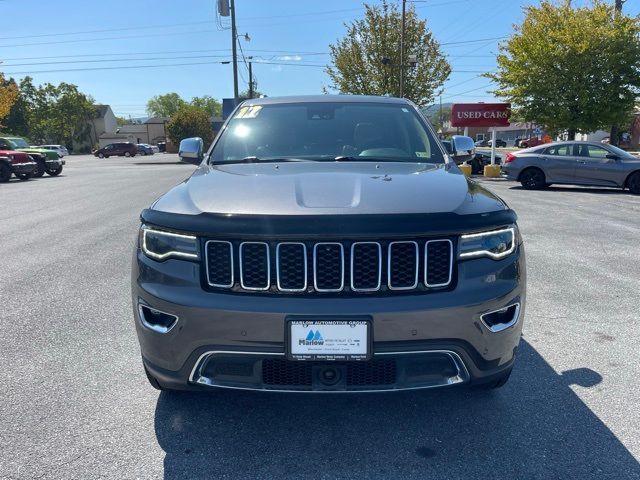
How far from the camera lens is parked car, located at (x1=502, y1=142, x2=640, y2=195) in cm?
1408

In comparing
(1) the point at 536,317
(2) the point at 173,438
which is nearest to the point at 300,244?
(2) the point at 173,438

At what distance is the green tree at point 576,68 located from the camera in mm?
19047

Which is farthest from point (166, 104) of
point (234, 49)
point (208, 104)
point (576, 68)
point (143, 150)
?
point (576, 68)

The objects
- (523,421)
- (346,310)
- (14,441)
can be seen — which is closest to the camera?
(346,310)

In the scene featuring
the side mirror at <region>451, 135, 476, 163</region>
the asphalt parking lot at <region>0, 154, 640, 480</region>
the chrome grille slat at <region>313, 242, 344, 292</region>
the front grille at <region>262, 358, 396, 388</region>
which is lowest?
the asphalt parking lot at <region>0, 154, 640, 480</region>

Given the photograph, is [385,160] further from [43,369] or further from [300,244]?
[43,369]

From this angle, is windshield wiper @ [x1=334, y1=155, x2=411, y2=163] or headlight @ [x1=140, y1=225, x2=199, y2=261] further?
windshield wiper @ [x1=334, y1=155, x2=411, y2=163]

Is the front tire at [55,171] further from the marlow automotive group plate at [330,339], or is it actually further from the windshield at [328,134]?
the marlow automotive group plate at [330,339]

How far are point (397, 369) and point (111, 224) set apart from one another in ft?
26.2

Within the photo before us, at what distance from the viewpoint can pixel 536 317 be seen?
14.1 ft

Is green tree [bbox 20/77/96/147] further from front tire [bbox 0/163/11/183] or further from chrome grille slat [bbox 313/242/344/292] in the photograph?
chrome grille slat [bbox 313/242/344/292]

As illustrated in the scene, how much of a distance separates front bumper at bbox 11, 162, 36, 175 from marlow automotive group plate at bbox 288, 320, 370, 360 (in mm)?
22039

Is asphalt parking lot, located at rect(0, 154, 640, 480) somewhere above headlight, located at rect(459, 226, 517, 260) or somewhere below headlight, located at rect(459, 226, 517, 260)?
below

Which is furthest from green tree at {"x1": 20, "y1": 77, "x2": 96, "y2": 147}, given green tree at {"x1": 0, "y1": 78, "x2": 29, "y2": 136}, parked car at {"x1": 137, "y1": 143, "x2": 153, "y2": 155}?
parked car at {"x1": 137, "y1": 143, "x2": 153, "y2": 155}
